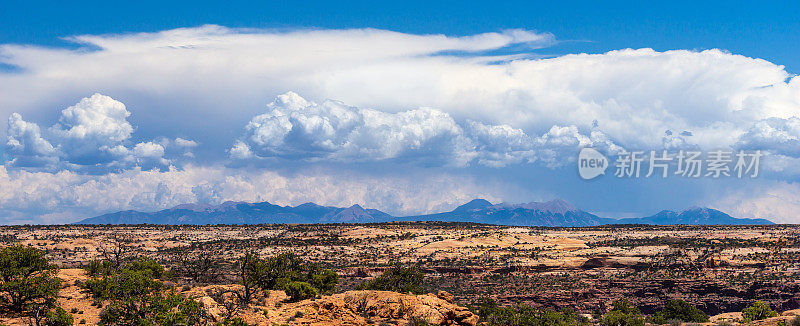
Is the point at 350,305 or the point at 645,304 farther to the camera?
the point at 645,304

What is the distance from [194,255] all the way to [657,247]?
8520 cm

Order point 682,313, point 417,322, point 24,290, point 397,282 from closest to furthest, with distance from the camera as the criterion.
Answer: point 417,322 < point 24,290 < point 397,282 < point 682,313

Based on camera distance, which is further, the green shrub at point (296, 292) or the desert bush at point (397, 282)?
the desert bush at point (397, 282)

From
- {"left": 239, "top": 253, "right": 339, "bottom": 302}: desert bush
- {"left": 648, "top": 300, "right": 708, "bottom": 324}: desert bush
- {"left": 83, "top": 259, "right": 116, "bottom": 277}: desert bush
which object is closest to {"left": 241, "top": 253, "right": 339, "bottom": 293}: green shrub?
{"left": 239, "top": 253, "right": 339, "bottom": 302}: desert bush

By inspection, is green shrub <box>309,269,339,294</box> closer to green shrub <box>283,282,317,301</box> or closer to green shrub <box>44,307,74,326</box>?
green shrub <box>283,282,317,301</box>

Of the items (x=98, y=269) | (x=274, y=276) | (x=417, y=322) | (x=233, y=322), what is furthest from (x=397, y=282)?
(x=233, y=322)

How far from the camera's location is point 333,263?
326 feet

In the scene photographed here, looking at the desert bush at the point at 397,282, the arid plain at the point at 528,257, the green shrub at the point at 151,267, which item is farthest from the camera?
the arid plain at the point at 528,257

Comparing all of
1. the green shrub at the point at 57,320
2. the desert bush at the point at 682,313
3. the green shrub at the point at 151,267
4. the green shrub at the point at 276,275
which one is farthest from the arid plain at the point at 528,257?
the green shrub at the point at 57,320

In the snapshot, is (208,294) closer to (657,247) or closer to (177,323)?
(177,323)

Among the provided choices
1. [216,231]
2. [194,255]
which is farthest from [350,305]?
[216,231]

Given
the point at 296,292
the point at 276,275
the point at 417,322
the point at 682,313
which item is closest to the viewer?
the point at 417,322

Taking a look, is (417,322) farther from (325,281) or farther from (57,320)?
(325,281)

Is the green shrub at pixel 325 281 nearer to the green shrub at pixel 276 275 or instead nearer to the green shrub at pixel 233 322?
the green shrub at pixel 276 275
